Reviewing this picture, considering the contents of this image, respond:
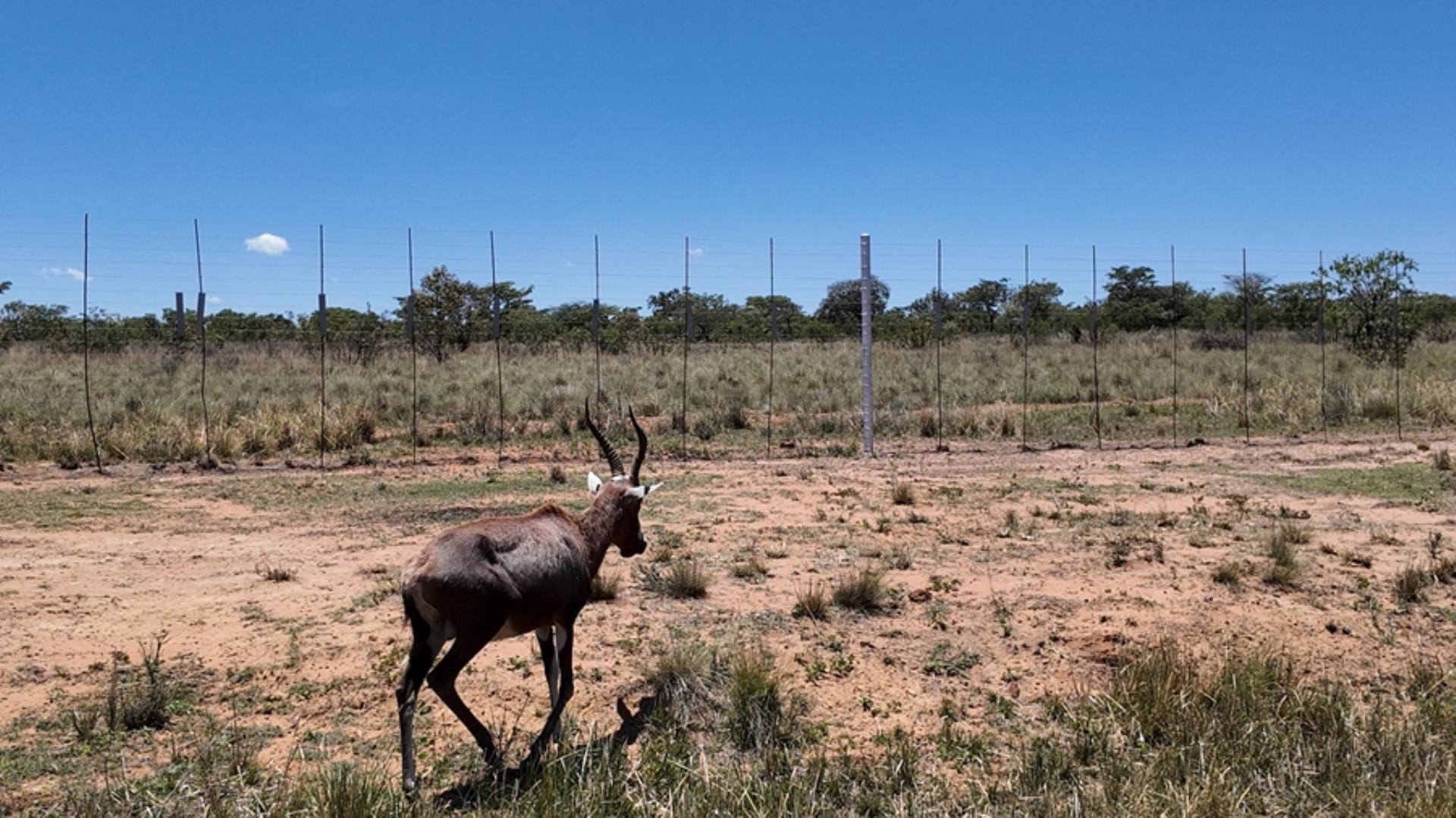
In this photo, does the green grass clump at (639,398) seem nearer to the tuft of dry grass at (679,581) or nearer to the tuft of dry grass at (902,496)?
the tuft of dry grass at (902,496)

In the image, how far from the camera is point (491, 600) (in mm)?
5125

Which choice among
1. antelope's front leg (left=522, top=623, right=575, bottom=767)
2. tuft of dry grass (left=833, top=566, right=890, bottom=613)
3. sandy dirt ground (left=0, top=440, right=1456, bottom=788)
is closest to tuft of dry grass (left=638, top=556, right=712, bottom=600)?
sandy dirt ground (left=0, top=440, right=1456, bottom=788)

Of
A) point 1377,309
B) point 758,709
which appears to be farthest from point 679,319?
point 758,709

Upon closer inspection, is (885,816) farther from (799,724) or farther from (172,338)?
(172,338)

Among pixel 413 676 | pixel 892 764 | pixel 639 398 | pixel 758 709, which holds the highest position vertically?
pixel 639 398

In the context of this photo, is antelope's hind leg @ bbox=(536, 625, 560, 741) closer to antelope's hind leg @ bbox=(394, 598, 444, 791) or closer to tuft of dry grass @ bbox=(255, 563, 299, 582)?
antelope's hind leg @ bbox=(394, 598, 444, 791)

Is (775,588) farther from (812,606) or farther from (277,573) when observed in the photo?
(277,573)

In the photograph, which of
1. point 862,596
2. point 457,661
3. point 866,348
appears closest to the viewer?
point 457,661

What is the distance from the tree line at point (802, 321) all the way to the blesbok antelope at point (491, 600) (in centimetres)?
1429

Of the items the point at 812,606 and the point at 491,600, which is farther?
the point at 812,606

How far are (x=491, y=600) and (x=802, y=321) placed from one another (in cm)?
4703

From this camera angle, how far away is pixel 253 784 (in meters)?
5.24

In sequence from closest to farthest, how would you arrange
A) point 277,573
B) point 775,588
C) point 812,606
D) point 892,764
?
point 892,764
point 812,606
point 775,588
point 277,573

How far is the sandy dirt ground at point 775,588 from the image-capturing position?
664 cm
